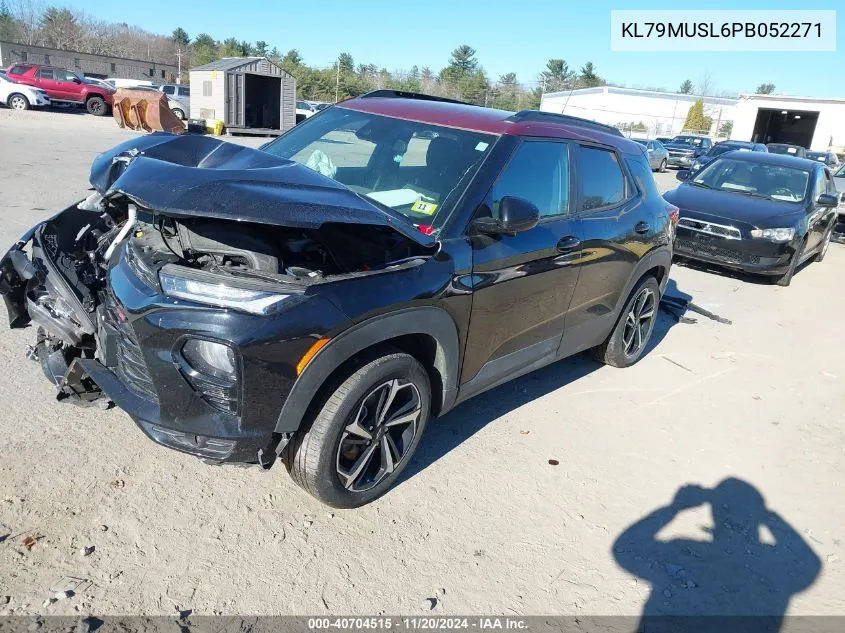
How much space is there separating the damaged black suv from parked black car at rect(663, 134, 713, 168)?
27414mm

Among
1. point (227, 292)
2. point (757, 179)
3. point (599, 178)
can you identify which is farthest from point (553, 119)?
point (757, 179)

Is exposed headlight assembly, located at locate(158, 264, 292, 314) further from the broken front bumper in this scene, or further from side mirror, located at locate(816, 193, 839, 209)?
side mirror, located at locate(816, 193, 839, 209)

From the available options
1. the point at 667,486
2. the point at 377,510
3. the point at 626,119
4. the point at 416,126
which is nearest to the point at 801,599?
the point at 667,486

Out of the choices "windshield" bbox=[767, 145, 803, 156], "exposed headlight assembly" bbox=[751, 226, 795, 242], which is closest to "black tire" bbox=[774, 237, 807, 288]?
"exposed headlight assembly" bbox=[751, 226, 795, 242]

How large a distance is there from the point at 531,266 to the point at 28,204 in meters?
7.48

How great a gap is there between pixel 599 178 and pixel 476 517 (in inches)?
96.1

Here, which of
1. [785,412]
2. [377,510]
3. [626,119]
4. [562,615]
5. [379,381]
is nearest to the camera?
[562,615]

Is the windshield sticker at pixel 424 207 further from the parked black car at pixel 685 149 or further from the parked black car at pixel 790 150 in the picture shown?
the parked black car at pixel 685 149

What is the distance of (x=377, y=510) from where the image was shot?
3135 mm

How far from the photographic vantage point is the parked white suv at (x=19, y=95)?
24.8m

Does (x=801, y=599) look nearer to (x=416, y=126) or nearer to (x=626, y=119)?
(x=416, y=126)

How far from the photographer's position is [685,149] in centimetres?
2998

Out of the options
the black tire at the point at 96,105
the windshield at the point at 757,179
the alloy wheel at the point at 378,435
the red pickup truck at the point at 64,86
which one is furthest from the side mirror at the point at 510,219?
the black tire at the point at 96,105

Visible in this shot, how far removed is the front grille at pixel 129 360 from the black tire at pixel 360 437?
0.68m
